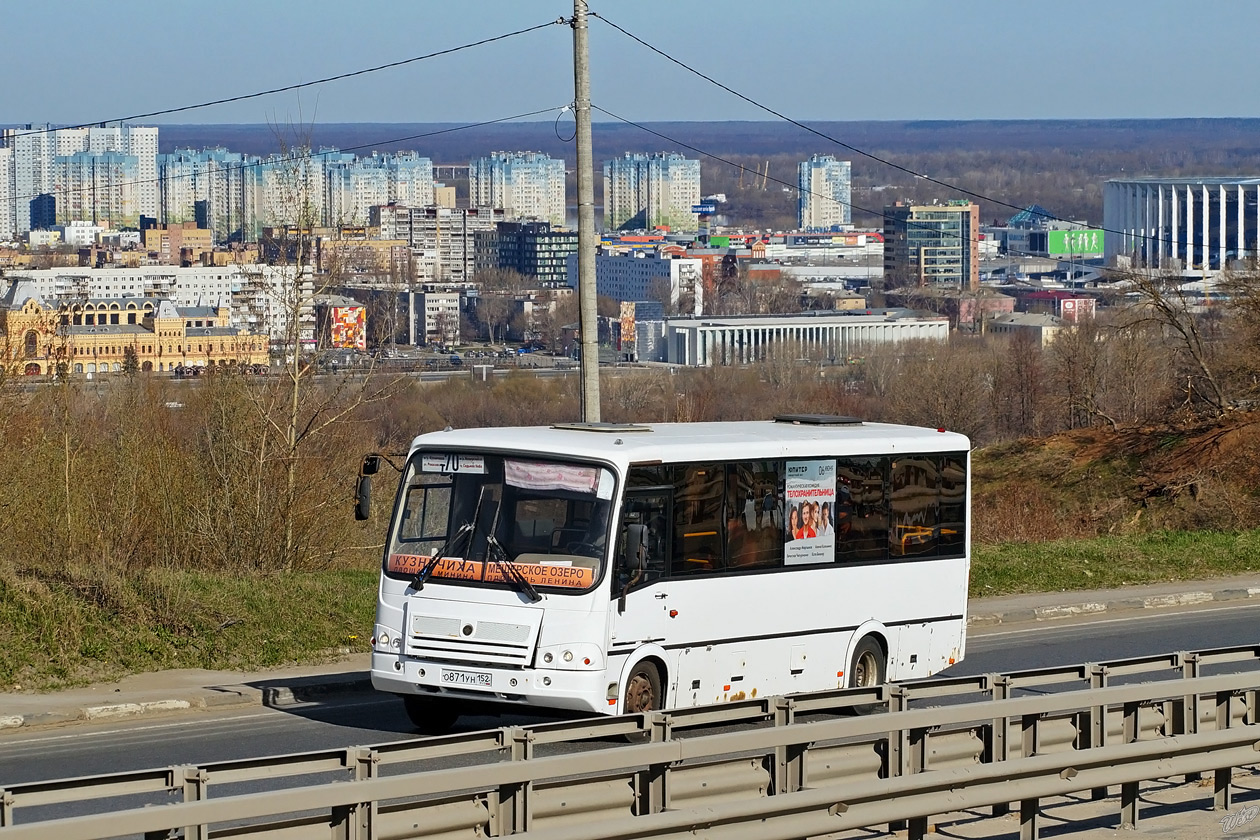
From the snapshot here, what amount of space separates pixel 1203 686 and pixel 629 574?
394 centimetres

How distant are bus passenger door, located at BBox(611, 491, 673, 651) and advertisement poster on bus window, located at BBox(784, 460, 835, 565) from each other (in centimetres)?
131

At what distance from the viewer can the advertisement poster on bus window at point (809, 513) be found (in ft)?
44.5

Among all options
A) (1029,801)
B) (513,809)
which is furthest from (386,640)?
(1029,801)

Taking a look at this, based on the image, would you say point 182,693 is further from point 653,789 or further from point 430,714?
point 653,789

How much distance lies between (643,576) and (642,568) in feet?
0.21

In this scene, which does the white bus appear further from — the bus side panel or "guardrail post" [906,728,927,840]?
"guardrail post" [906,728,927,840]

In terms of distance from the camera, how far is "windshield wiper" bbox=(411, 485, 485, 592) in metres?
12.5

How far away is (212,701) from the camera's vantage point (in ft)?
45.6

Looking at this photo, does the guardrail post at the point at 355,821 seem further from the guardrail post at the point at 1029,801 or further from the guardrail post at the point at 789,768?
the guardrail post at the point at 1029,801

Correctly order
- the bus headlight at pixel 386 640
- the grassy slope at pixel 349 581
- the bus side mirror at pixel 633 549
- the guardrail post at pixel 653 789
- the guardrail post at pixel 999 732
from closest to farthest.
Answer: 1. the guardrail post at pixel 653 789
2. the guardrail post at pixel 999 732
3. the bus side mirror at pixel 633 549
4. the bus headlight at pixel 386 640
5. the grassy slope at pixel 349 581

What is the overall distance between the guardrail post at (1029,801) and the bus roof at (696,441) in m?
3.71

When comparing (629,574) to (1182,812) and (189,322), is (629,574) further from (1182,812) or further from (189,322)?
(189,322)

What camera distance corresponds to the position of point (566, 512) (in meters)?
12.4

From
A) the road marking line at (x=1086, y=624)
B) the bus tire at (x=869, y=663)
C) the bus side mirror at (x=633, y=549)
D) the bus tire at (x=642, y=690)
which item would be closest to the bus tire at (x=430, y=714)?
the bus tire at (x=642, y=690)
